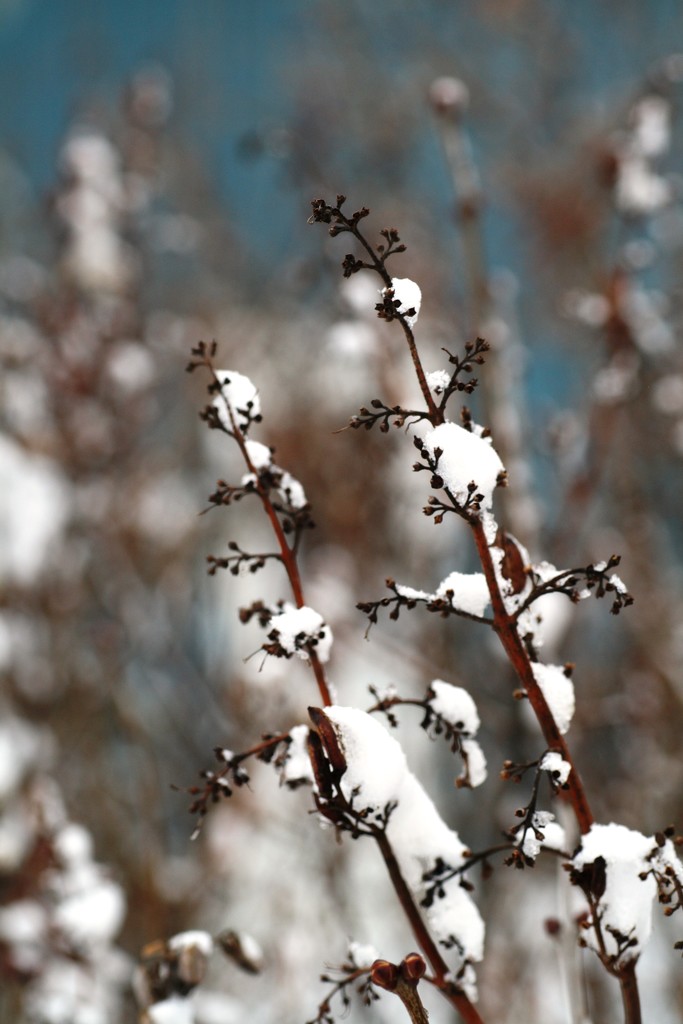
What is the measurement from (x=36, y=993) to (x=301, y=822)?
5.98ft

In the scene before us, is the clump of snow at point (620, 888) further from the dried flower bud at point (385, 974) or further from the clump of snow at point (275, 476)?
the clump of snow at point (275, 476)

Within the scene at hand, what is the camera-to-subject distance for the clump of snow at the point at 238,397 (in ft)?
3.59

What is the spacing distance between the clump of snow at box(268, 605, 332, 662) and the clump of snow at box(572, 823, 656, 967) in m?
0.39

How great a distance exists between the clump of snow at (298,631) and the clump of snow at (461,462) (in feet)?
0.80

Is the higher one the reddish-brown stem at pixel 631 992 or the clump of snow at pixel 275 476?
the clump of snow at pixel 275 476

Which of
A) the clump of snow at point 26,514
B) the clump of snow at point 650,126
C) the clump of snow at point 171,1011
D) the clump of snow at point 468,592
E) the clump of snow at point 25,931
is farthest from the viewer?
the clump of snow at point 26,514

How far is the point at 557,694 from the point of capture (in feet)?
3.42

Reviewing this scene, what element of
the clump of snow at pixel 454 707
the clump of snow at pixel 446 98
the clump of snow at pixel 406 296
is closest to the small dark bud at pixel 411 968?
the clump of snow at pixel 454 707

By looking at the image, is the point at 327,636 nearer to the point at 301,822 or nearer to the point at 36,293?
the point at 301,822

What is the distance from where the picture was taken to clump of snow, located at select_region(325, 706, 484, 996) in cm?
100

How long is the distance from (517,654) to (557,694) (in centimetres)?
14

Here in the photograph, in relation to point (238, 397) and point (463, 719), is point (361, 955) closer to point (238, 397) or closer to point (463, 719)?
point (463, 719)

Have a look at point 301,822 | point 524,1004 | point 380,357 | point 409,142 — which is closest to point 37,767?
point 301,822

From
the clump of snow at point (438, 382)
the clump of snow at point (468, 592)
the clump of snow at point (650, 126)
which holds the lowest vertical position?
the clump of snow at point (468, 592)
